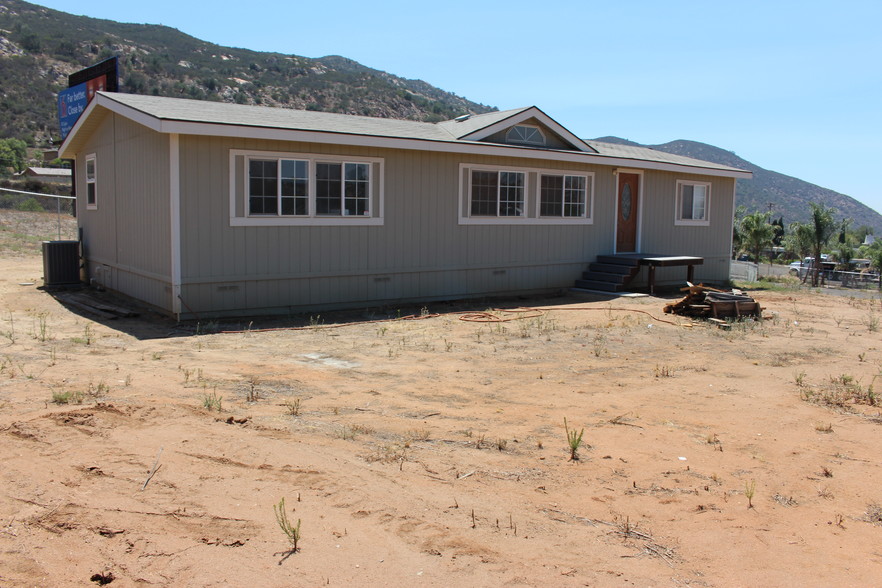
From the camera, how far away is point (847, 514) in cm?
416

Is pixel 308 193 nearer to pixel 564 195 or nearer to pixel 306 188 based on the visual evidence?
pixel 306 188

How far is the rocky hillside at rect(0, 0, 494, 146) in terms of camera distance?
1692 inches

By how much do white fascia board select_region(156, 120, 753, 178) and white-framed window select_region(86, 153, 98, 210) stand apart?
5.33m

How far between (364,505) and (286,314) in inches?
306

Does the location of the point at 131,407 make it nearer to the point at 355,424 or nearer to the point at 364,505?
the point at 355,424

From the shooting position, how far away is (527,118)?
14594mm

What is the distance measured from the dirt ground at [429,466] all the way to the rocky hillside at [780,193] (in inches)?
3808

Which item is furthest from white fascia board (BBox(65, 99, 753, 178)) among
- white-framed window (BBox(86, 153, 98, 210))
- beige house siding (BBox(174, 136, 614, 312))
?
white-framed window (BBox(86, 153, 98, 210))

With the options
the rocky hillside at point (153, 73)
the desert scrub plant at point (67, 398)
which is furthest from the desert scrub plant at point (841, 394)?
the rocky hillside at point (153, 73)

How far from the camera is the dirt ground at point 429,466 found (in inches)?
133

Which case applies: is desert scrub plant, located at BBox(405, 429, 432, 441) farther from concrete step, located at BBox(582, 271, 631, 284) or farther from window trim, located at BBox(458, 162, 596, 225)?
concrete step, located at BBox(582, 271, 631, 284)

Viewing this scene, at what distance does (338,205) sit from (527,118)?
5.02 metres

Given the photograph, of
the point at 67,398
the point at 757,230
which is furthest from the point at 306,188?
the point at 757,230

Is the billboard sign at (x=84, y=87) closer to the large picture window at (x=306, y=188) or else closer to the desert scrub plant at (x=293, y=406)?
the large picture window at (x=306, y=188)
